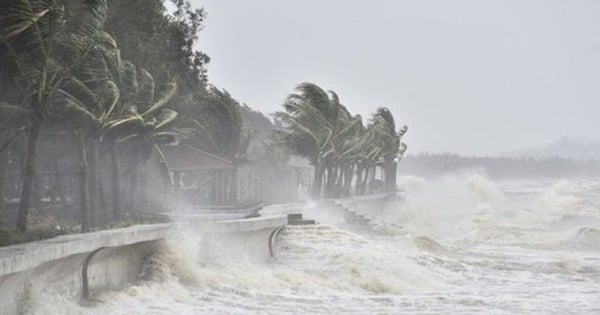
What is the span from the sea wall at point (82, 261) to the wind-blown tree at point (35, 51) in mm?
1814

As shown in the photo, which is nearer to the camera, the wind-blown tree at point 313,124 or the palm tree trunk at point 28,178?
the palm tree trunk at point 28,178

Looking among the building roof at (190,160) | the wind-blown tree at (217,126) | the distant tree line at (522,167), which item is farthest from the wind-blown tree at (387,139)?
the distant tree line at (522,167)

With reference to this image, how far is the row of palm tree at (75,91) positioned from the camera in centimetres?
1806

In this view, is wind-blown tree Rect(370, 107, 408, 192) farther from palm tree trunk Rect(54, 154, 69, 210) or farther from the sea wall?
the sea wall

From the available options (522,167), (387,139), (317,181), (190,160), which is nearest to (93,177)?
(190,160)

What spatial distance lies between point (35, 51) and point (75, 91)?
5261 millimetres

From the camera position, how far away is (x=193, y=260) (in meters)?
20.9

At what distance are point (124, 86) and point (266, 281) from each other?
340 inches

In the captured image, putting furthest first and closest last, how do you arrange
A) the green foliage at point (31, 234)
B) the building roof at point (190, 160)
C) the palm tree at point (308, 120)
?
the palm tree at point (308, 120) < the building roof at point (190, 160) < the green foliage at point (31, 234)

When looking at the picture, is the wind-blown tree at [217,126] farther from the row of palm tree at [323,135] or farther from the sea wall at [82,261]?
the sea wall at [82,261]

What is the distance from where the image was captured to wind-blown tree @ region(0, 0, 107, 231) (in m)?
17.1

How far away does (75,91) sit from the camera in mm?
23391

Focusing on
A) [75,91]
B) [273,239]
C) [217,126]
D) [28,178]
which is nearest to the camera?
[28,178]

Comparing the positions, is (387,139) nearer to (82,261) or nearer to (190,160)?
(190,160)
